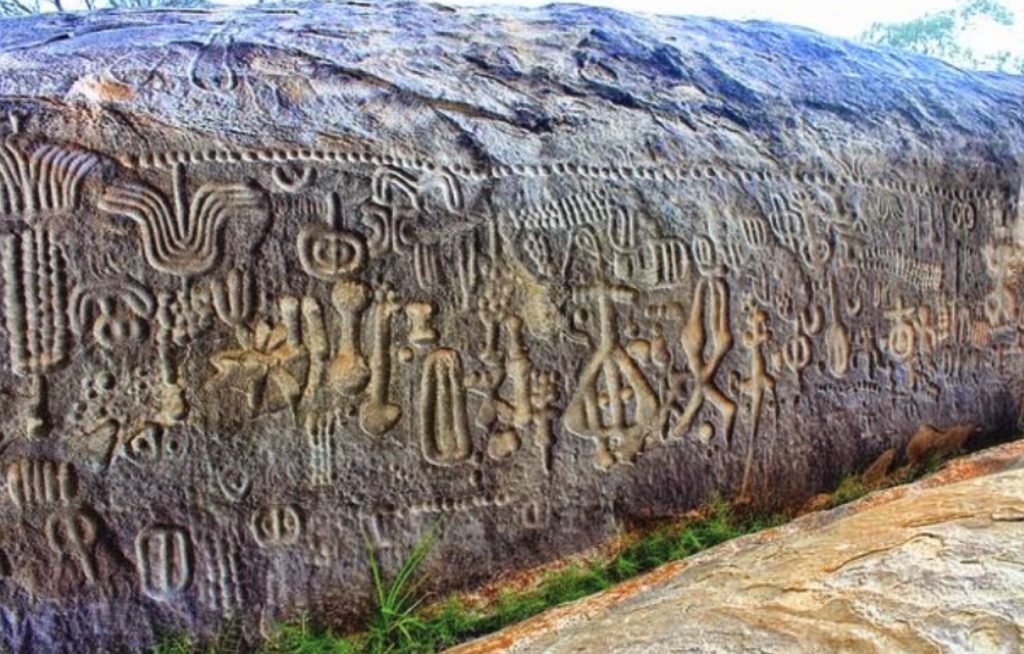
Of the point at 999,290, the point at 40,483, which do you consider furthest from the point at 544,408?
the point at 999,290

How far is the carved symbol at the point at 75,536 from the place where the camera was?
188cm

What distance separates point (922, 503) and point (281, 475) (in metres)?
1.39

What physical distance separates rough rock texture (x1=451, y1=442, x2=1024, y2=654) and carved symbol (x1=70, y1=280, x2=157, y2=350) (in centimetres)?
97

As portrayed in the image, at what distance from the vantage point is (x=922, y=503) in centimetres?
196

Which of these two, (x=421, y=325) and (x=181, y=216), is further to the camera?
(x=421, y=325)

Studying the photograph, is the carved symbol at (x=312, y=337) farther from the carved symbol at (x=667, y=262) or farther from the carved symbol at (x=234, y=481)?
the carved symbol at (x=667, y=262)

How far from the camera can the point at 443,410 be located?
6.99 ft

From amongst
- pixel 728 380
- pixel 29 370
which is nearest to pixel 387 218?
pixel 29 370

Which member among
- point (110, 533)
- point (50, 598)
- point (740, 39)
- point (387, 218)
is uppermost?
point (740, 39)

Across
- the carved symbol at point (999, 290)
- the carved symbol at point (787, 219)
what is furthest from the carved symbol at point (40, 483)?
the carved symbol at point (999, 290)

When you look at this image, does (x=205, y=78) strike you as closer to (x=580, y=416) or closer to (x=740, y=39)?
(x=580, y=416)

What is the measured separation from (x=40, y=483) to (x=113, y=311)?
38 centimetres

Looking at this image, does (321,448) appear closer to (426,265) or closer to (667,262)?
(426,265)

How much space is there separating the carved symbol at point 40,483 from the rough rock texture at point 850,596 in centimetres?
88
